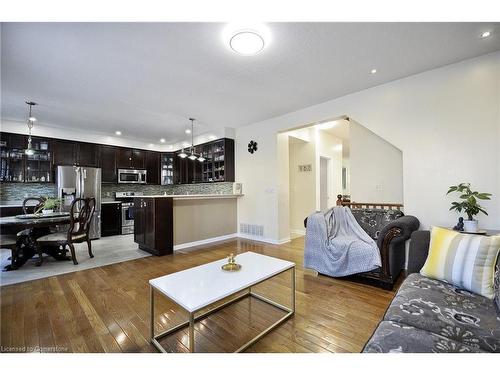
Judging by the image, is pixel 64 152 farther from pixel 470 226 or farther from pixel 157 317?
pixel 470 226

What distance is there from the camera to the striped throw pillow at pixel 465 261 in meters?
1.39

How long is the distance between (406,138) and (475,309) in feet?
7.45

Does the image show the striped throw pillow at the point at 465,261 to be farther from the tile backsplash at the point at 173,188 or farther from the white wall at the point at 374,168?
the tile backsplash at the point at 173,188

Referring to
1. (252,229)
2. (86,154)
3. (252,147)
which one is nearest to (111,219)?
(86,154)

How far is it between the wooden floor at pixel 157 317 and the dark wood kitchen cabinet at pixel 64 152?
132 inches

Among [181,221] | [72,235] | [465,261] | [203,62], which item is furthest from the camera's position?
[181,221]

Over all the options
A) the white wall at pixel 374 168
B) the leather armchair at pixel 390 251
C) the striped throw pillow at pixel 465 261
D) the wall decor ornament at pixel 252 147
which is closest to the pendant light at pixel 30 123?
the wall decor ornament at pixel 252 147

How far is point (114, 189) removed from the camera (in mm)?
5902

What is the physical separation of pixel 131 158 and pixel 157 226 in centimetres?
329

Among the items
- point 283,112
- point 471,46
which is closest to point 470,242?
point 471,46

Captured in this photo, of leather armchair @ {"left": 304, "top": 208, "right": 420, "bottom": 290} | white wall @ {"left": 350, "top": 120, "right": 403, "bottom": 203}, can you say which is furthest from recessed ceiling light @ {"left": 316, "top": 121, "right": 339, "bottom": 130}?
leather armchair @ {"left": 304, "top": 208, "right": 420, "bottom": 290}

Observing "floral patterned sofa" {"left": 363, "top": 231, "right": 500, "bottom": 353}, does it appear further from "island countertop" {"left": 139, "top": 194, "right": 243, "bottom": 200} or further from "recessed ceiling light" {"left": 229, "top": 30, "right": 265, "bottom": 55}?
"island countertop" {"left": 139, "top": 194, "right": 243, "bottom": 200}
